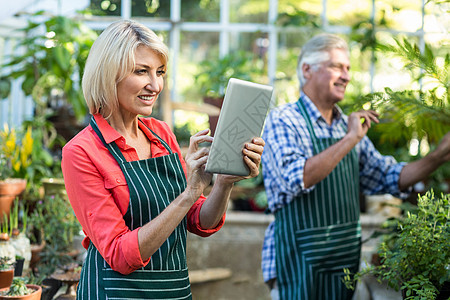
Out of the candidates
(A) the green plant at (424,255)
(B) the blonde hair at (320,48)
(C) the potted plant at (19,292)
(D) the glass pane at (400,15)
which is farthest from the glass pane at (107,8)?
(A) the green plant at (424,255)

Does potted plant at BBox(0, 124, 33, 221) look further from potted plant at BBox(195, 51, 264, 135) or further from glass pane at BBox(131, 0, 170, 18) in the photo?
glass pane at BBox(131, 0, 170, 18)

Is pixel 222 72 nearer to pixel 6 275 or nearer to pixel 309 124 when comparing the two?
pixel 309 124

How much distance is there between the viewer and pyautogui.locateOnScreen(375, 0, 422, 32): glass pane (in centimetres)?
539

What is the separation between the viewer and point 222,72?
5.17m

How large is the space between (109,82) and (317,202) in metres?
1.21

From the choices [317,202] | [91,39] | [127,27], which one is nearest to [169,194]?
[127,27]

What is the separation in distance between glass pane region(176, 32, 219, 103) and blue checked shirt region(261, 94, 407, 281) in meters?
3.16

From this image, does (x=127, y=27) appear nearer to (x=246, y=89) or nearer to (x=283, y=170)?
(x=246, y=89)

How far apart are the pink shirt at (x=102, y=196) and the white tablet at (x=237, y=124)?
0.26 meters

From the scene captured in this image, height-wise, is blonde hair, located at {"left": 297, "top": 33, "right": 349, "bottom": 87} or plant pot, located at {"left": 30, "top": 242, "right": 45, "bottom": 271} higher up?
blonde hair, located at {"left": 297, "top": 33, "right": 349, "bottom": 87}

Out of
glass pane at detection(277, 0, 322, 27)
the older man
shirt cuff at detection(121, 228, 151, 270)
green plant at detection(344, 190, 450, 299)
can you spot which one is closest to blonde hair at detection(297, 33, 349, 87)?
the older man

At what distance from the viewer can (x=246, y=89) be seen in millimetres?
1384

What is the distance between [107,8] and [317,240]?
377 centimetres

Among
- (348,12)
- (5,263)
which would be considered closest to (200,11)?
(348,12)
